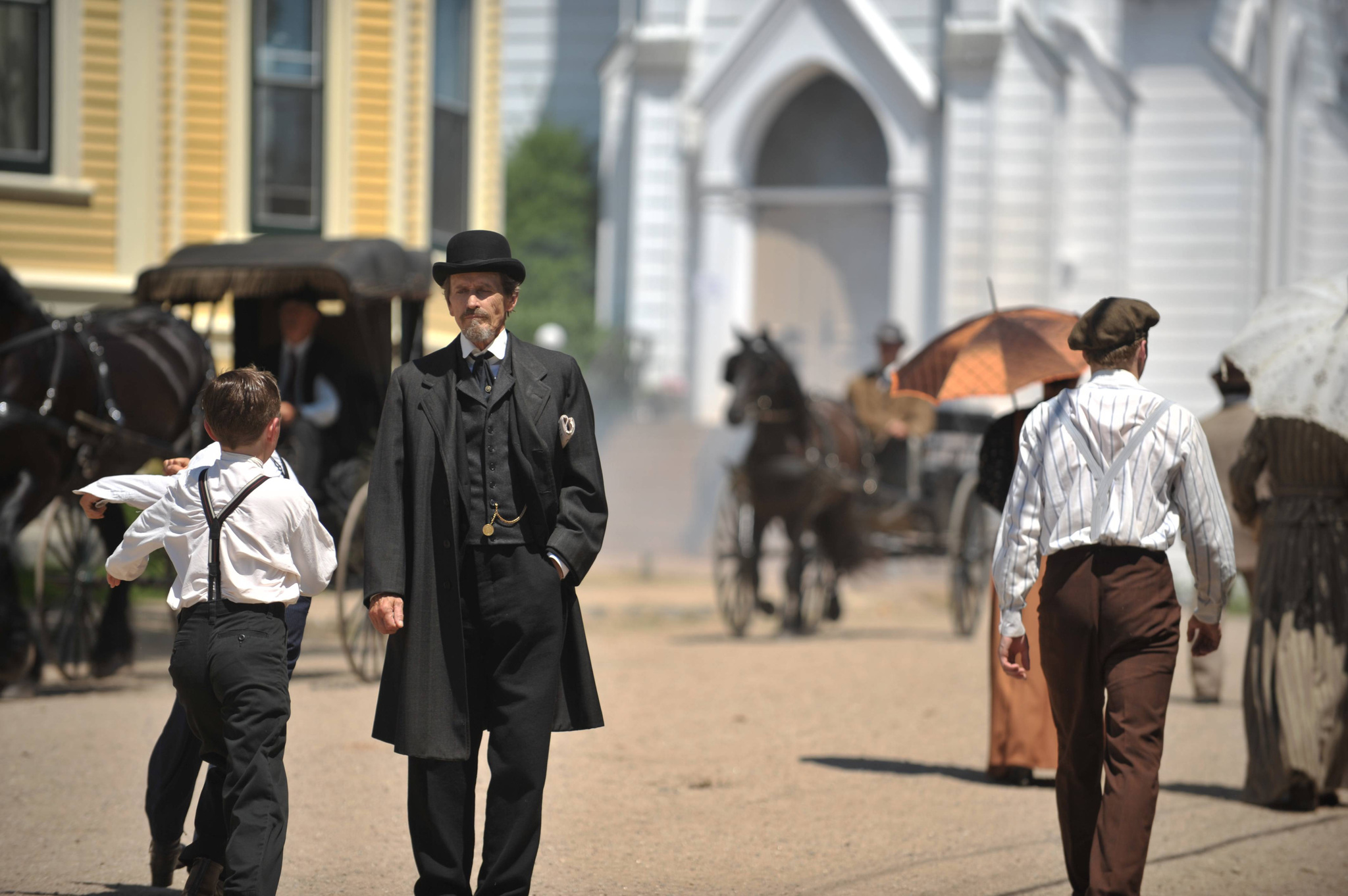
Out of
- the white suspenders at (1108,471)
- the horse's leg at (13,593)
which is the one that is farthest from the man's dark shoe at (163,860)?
the horse's leg at (13,593)

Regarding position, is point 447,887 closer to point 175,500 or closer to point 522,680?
point 522,680

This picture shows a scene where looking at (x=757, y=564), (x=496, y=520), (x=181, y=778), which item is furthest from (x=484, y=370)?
(x=757, y=564)

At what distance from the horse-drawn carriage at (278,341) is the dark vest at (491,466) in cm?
500

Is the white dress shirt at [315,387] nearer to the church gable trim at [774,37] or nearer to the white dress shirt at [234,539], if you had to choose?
the white dress shirt at [234,539]

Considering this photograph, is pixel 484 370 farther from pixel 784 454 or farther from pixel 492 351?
pixel 784 454

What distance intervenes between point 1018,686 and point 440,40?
12.5m

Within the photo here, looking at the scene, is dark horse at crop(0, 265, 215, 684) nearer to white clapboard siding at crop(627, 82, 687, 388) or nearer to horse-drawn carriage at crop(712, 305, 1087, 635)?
horse-drawn carriage at crop(712, 305, 1087, 635)

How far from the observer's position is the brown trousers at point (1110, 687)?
5.08 m

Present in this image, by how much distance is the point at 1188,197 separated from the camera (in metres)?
24.5

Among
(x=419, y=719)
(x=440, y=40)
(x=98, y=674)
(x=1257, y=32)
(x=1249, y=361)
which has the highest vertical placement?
Answer: (x=1257, y=32)

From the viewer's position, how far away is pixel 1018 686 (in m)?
8.12

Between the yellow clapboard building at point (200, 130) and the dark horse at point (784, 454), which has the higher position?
the yellow clapboard building at point (200, 130)

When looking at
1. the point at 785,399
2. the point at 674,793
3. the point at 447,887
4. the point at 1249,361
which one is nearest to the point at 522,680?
the point at 447,887

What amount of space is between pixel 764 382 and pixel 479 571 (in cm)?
954
